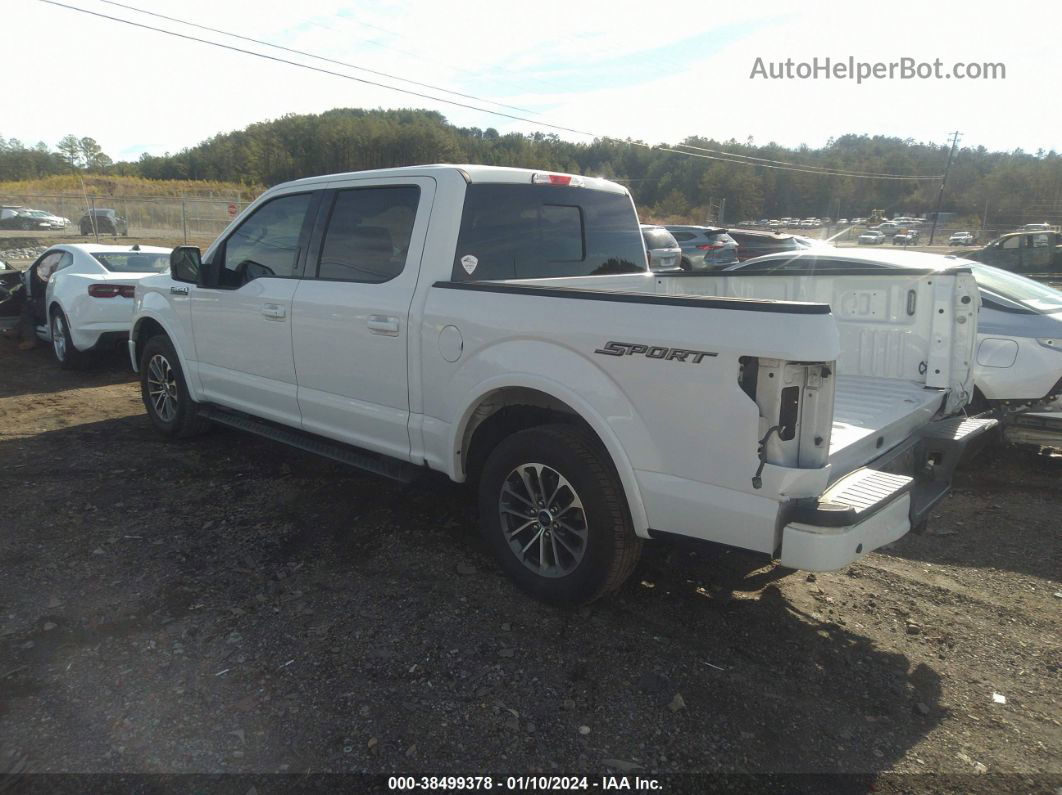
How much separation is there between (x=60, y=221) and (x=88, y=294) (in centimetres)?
3679

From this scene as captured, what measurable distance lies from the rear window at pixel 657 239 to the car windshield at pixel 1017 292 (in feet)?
27.4

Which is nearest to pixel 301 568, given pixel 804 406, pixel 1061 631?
pixel 804 406

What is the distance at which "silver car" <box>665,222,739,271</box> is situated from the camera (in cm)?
1992

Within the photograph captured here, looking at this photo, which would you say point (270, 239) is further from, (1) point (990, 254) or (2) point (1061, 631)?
(1) point (990, 254)

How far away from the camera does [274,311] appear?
4715 mm

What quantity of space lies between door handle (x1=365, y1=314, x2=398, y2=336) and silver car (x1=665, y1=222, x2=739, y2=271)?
16045 millimetres

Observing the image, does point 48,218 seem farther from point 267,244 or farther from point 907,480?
point 907,480

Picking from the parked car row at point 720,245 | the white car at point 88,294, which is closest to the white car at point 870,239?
the parked car row at point 720,245

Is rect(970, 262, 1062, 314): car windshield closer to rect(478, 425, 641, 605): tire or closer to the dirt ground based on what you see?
the dirt ground

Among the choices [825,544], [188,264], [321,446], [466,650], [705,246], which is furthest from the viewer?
[705,246]

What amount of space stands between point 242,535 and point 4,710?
5.38ft

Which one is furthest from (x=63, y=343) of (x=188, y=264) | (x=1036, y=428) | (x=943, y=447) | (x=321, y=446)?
(x=1036, y=428)

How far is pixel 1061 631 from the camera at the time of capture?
11.4 feet

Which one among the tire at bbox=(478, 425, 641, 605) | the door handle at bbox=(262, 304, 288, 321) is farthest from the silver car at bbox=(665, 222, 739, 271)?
the tire at bbox=(478, 425, 641, 605)
